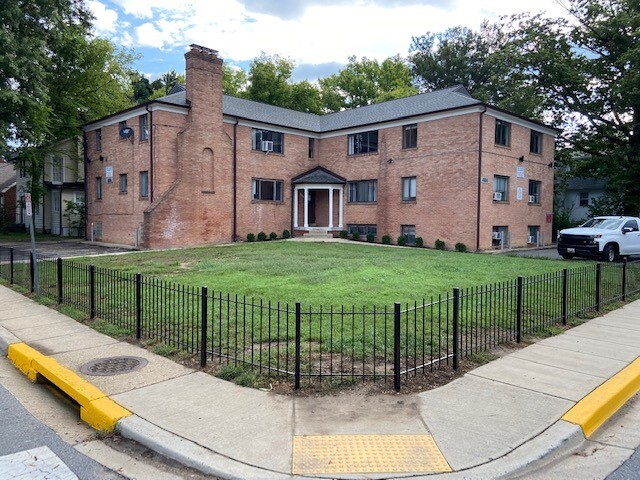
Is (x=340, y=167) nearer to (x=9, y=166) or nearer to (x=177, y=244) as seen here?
(x=177, y=244)

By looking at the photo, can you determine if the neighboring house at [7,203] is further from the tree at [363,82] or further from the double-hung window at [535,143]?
the double-hung window at [535,143]

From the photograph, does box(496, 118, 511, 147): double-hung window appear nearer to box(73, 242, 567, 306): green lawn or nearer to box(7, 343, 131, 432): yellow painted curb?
box(73, 242, 567, 306): green lawn

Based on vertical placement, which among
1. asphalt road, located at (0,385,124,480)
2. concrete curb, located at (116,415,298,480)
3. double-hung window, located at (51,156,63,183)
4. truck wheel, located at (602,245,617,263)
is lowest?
asphalt road, located at (0,385,124,480)

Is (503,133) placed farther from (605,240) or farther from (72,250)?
(72,250)

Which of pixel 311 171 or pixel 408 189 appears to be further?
pixel 311 171

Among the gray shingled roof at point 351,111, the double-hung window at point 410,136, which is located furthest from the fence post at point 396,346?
the double-hung window at point 410,136

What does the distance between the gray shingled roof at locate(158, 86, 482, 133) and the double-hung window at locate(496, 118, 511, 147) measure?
2.09 meters

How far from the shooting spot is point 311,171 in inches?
1268

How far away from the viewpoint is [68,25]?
27922mm

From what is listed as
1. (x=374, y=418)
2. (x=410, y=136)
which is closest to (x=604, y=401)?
(x=374, y=418)

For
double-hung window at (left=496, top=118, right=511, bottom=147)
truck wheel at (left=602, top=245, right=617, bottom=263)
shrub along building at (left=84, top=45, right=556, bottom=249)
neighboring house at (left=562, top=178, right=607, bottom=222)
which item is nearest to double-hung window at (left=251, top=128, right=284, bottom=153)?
shrub along building at (left=84, top=45, right=556, bottom=249)

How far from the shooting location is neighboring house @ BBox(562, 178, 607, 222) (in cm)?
4150

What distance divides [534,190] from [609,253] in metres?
10.4

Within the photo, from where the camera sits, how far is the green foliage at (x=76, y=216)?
3447 centimetres
